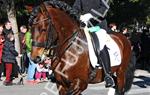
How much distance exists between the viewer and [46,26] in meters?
6.90

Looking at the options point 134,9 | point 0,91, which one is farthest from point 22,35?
point 134,9

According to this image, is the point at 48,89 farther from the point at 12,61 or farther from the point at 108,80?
the point at 108,80

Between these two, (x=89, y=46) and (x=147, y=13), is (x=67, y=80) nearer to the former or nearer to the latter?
(x=89, y=46)

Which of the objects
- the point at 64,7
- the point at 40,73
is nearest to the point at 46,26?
the point at 64,7

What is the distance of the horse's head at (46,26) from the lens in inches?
266

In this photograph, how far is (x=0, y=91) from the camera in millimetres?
13609

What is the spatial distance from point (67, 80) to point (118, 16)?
59.8ft

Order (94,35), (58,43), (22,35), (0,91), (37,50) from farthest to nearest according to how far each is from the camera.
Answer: (22,35)
(0,91)
(94,35)
(58,43)
(37,50)

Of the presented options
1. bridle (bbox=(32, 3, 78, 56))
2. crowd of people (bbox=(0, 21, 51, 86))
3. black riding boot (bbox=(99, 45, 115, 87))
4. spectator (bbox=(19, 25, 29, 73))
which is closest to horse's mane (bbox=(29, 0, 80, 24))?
bridle (bbox=(32, 3, 78, 56))

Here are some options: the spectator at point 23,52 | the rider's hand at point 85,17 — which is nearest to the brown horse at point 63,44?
the rider's hand at point 85,17

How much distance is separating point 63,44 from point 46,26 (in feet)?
1.83

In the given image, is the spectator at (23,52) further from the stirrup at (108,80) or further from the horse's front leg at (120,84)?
the stirrup at (108,80)

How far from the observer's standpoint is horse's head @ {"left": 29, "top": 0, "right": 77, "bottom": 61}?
6.75 m

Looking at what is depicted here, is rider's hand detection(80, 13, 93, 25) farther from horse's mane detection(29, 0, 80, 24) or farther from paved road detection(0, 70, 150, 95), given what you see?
paved road detection(0, 70, 150, 95)
